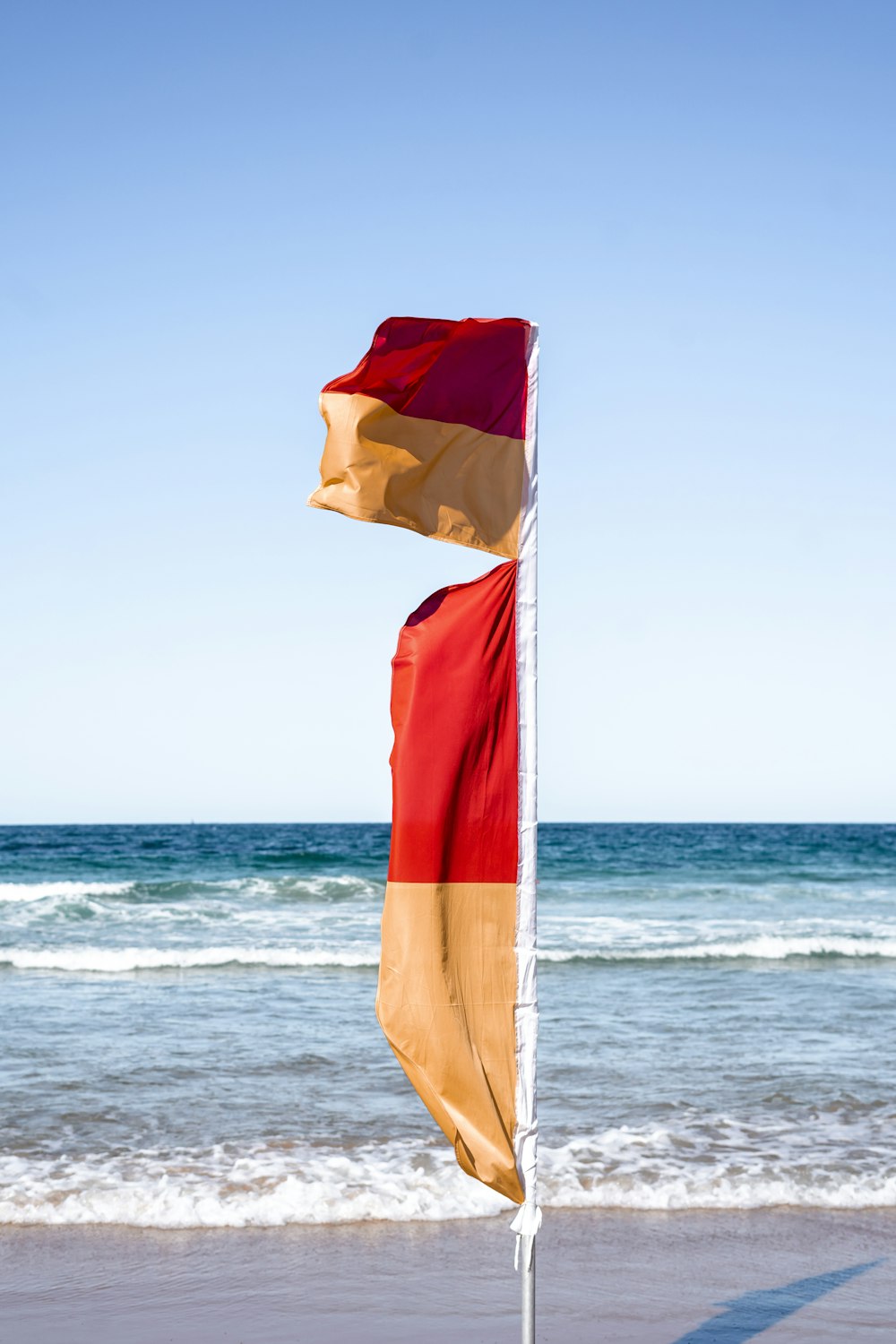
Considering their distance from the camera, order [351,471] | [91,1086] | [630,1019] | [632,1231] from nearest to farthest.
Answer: [351,471] < [632,1231] < [91,1086] < [630,1019]

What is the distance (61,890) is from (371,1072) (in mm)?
20500

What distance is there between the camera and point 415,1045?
13.7 ft

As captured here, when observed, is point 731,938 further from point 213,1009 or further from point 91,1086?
point 91,1086

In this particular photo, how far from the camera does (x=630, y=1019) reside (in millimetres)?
11930

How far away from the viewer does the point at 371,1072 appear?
9570mm

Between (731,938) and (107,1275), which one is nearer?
(107,1275)

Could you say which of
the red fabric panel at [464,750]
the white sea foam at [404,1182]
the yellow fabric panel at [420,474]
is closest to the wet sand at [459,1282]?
the white sea foam at [404,1182]

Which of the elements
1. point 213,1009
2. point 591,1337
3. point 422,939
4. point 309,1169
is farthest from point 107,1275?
point 213,1009

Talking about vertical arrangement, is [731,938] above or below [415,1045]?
below

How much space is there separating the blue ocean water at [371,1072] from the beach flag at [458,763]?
9.05 ft

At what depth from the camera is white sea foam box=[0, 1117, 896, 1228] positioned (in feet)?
21.1

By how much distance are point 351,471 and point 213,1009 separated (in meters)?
9.75

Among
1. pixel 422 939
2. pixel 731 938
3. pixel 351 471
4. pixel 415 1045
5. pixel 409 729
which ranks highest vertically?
pixel 351 471

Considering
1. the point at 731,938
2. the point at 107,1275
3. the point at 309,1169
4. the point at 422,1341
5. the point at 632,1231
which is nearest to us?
the point at 422,1341
